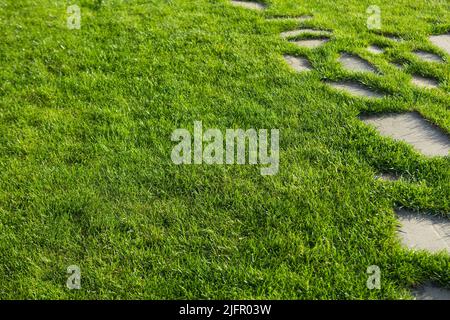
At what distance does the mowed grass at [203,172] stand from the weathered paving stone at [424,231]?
0.25 feet

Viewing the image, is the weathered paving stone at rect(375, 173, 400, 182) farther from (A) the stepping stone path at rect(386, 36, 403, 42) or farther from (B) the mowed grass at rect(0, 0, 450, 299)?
(A) the stepping stone path at rect(386, 36, 403, 42)

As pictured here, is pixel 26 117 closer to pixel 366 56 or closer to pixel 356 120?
pixel 356 120

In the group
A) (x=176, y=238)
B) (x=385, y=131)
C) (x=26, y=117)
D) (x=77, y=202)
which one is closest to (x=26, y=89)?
(x=26, y=117)

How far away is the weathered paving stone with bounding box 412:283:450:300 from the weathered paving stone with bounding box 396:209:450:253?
0.27 meters

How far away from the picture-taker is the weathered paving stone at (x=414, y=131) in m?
3.83

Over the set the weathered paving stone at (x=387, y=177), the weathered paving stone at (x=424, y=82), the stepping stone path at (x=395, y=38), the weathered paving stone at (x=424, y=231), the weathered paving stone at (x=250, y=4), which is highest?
the weathered paving stone at (x=250, y=4)

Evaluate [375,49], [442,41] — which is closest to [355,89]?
[375,49]

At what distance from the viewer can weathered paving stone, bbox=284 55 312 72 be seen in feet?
16.7

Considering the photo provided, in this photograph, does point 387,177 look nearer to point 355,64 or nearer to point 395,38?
point 355,64

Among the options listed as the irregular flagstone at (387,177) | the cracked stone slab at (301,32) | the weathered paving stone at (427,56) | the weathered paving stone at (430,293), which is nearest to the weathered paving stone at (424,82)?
the weathered paving stone at (427,56)

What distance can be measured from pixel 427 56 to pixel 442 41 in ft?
1.62

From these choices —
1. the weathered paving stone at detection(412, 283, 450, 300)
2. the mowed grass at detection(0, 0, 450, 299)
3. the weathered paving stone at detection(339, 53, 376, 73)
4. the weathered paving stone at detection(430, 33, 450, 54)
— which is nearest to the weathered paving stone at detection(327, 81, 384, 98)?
the mowed grass at detection(0, 0, 450, 299)

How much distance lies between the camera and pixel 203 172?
371cm

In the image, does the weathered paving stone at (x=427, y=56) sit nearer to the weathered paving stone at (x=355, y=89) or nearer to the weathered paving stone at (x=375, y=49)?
the weathered paving stone at (x=375, y=49)
